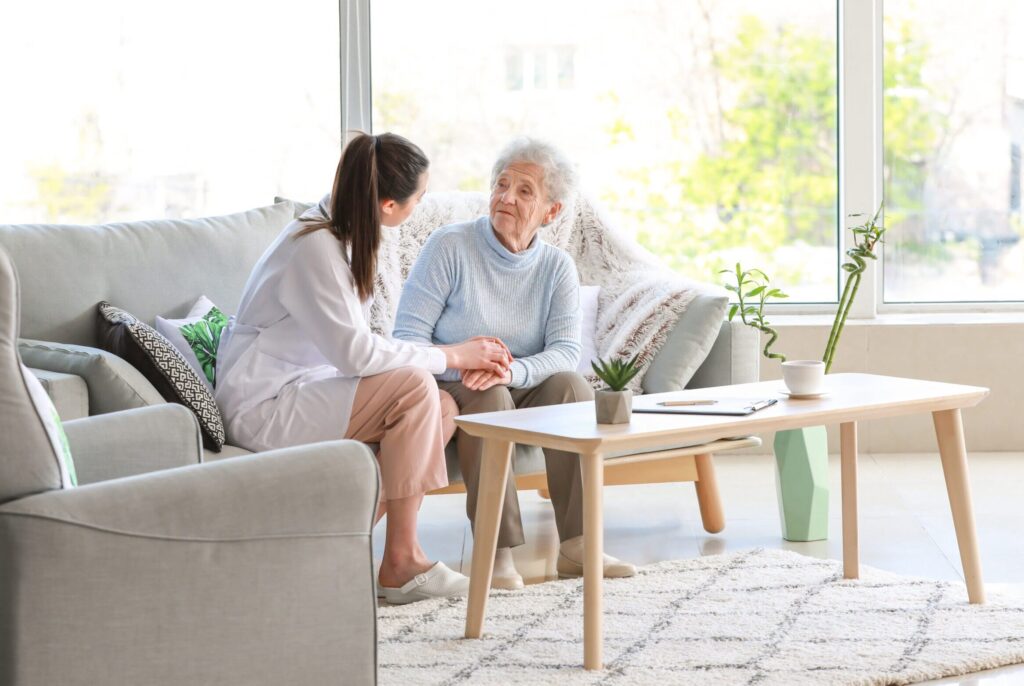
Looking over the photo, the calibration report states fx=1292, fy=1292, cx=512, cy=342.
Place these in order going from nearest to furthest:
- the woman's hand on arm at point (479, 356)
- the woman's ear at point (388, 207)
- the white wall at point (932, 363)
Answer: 1. the woman's ear at point (388, 207)
2. the woman's hand on arm at point (479, 356)
3. the white wall at point (932, 363)

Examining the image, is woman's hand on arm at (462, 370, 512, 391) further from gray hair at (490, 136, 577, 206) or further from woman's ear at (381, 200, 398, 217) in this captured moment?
gray hair at (490, 136, 577, 206)

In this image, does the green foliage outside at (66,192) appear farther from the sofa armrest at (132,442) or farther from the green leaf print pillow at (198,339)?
the sofa armrest at (132,442)

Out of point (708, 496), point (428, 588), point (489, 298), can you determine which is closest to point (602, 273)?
point (489, 298)

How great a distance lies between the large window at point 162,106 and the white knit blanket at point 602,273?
3.59 ft

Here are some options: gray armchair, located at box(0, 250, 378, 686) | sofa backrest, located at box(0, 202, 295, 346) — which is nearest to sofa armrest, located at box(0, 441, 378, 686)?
gray armchair, located at box(0, 250, 378, 686)

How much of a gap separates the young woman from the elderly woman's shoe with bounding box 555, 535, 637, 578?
276 mm

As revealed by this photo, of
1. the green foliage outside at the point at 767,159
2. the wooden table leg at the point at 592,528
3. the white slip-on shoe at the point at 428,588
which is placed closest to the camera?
the wooden table leg at the point at 592,528

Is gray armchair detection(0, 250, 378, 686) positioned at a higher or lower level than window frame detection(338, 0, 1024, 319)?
lower

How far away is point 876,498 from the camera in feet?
12.4

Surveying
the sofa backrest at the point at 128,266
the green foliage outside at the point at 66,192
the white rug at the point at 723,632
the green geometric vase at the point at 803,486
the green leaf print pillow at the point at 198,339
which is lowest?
the white rug at the point at 723,632

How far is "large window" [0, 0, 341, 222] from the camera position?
15.1 feet

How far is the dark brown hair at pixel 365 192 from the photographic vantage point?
281cm

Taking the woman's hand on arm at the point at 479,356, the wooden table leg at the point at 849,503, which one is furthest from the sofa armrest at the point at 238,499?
the wooden table leg at the point at 849,503

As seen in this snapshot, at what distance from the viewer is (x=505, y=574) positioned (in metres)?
2.86
